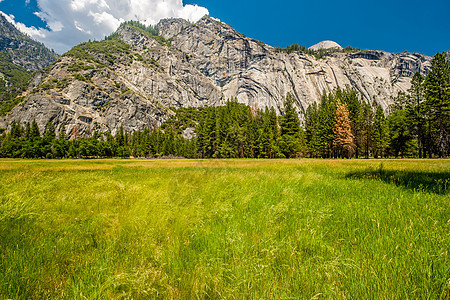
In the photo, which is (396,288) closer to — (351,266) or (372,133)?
(351,266)

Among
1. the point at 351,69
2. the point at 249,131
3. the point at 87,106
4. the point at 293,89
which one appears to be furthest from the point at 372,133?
the point at 87,106

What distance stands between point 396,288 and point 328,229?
1.56m

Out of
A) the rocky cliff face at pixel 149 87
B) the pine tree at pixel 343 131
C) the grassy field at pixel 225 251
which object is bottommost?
the grassy field at pixel 225 251

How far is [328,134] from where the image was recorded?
52125mm

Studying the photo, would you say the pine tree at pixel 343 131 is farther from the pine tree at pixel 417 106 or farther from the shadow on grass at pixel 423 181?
the shadow on grass at pixel 423 181

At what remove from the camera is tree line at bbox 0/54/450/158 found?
139ft

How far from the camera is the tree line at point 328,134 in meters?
42.3

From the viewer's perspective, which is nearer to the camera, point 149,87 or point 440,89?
point 440,89

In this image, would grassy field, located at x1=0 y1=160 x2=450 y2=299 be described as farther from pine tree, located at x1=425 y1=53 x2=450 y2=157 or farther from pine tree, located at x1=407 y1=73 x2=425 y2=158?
pine tree, located at x1=407 y1=73 x2=425 y2=158

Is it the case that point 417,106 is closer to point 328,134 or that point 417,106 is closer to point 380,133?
point 380,133

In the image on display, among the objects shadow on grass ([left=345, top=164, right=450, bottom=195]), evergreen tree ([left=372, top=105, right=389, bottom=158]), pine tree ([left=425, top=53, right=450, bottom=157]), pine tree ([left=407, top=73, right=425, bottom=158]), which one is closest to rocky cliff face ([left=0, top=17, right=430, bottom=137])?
evergreen tree ([left=372, top=105, right=389, bottom=158])

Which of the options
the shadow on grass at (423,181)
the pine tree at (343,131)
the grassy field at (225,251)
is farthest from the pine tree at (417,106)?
the grassy field at (225,251)

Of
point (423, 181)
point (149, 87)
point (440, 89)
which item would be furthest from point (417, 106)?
point (149, 87)

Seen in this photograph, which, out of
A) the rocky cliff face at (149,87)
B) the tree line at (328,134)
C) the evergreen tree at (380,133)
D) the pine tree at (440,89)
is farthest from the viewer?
the rocky cliff face at (149,87)
